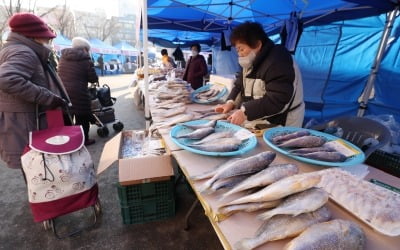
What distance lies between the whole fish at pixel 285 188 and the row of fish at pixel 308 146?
0.46m

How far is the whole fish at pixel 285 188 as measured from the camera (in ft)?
2.65

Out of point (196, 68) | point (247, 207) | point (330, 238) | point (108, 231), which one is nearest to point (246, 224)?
point (247, 207)

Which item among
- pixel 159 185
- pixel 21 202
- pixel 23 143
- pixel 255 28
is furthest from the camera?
pixel 21 202

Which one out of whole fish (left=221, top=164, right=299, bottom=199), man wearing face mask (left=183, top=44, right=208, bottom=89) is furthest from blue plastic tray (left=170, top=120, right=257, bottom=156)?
man wearing face mask (left=183, top=44, right=208, bottom=89)

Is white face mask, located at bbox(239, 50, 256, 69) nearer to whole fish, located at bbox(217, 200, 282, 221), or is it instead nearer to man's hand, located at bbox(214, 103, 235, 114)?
man's hand, located at bbox(214, 103, 235, 114)

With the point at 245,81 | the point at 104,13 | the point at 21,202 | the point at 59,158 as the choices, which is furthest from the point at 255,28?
the point at 104,13

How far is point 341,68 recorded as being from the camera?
4934 millimetres

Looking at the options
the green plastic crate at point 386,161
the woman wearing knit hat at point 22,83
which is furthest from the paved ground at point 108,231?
the green plastic crate at point 386,161

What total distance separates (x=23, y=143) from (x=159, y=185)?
1.42 metres

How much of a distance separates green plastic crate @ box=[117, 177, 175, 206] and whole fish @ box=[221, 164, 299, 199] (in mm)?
1495

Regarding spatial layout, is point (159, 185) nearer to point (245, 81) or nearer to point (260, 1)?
point (245, 81)

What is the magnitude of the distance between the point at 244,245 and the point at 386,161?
1.46 m

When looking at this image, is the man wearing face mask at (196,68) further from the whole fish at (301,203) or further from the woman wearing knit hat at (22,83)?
the whole fish at (301,203)

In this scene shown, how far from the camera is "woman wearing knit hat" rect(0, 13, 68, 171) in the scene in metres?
1.84
